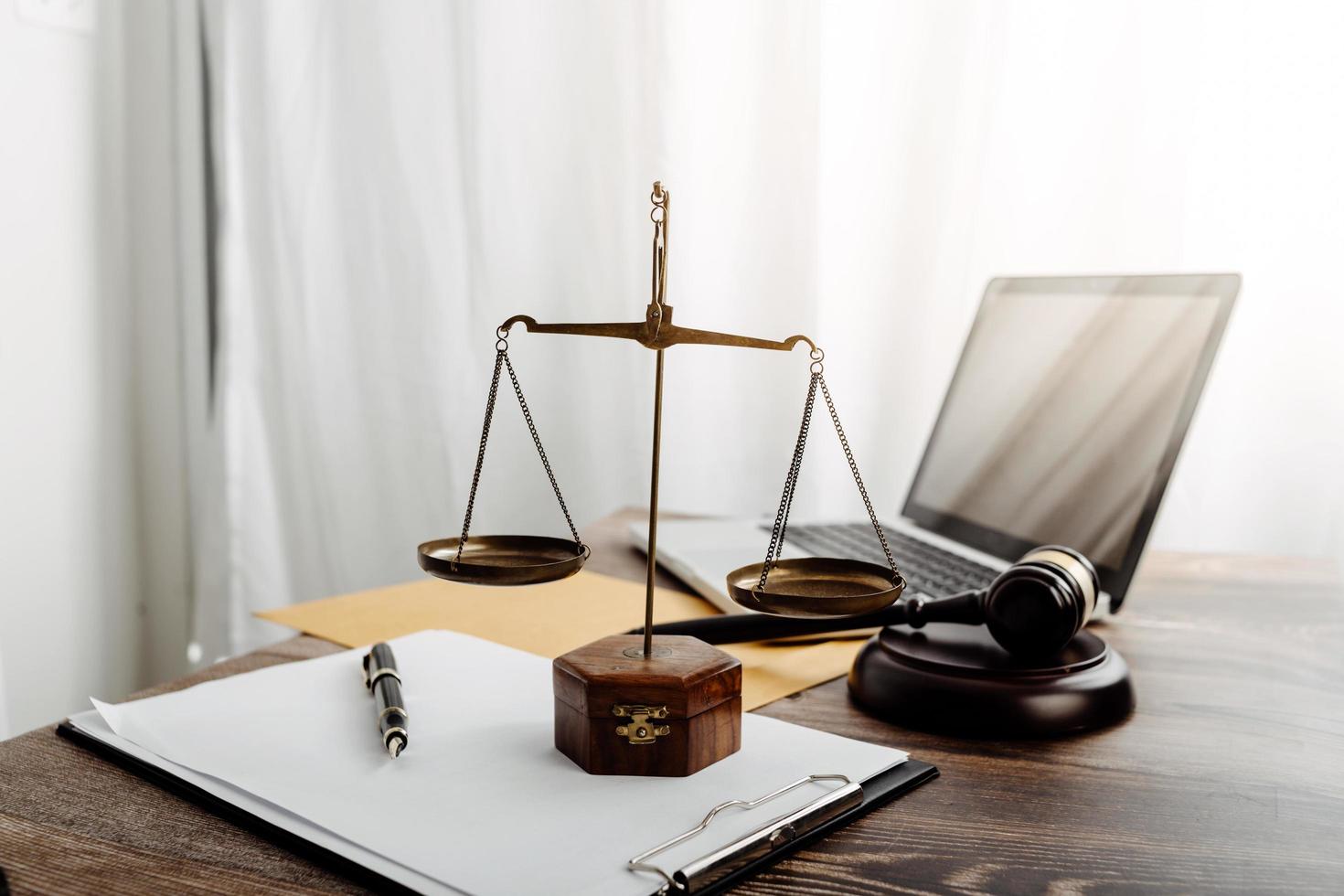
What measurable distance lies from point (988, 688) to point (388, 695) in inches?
13.9

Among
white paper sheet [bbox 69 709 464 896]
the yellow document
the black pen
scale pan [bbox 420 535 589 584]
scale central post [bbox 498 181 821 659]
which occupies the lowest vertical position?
the yellow document

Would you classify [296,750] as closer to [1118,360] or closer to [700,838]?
[700,838]

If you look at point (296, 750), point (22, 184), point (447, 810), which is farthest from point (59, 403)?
point (447, 810)

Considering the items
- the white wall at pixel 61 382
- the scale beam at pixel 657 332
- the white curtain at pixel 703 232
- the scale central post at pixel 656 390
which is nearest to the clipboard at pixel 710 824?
the scale central post at pixel 656 390

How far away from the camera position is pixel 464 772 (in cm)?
55

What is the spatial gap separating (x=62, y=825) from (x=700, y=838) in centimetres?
30

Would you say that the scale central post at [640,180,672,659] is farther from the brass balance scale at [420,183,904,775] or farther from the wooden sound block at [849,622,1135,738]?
the wooden sound block at [849,622,1135,738]

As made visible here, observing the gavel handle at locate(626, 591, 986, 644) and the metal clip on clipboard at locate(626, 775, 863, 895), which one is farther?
the gavel handle at locate(626, 591, 986, 644)

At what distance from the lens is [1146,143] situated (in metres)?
1.27

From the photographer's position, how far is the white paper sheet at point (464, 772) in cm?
46

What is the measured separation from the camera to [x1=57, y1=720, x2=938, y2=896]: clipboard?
1.47 ft

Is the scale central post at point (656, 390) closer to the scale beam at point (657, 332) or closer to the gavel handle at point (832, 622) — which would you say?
the scale beam at point (657, 332)

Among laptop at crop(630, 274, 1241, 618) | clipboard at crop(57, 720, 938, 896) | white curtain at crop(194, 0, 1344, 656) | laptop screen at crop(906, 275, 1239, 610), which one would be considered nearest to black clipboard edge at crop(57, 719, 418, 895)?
clipboard at crop(57, 720, 938, 896)

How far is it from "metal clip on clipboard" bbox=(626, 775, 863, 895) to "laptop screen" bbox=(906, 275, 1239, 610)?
1.46 ft
